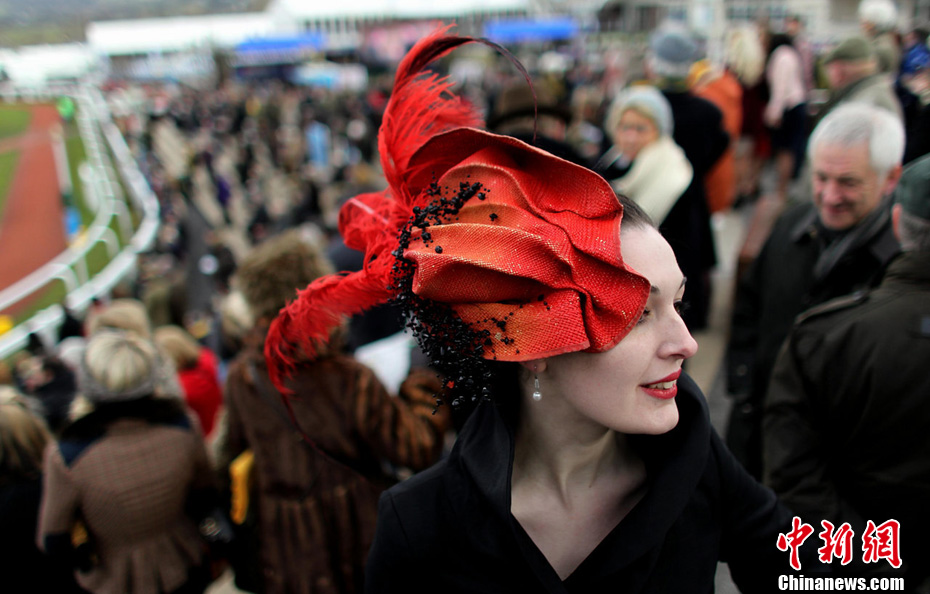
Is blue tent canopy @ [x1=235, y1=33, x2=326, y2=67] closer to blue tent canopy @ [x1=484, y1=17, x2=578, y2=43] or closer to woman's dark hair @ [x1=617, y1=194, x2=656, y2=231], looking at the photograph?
blue tent canopy @ [x1=484, y1=17, x2=578, y2=43]

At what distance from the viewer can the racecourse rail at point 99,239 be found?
7.80 m

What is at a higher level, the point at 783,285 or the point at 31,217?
the point at 783,285

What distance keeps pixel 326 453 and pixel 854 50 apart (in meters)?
3.71

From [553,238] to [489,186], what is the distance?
16 cm

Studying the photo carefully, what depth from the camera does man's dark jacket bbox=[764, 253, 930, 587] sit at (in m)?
1.62

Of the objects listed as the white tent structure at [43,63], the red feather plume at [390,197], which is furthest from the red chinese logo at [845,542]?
the white tent structure at [43,63]

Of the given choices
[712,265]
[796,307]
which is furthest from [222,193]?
[796,307]

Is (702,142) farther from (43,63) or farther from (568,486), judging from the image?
(43,63)

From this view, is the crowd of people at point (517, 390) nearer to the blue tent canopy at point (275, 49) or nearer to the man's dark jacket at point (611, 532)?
the man's dark jacket at point (611, 532)

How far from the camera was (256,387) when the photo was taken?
2162 mm

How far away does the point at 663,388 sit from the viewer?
4.01 feet

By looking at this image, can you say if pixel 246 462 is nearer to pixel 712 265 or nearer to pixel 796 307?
pixel 796 307

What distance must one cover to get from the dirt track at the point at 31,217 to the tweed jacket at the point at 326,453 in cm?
2077

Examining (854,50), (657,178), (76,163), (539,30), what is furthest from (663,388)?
(539,30)
